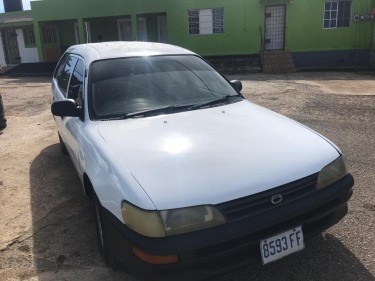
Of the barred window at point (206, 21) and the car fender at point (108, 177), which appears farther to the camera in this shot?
the barred window at point (206, 21)

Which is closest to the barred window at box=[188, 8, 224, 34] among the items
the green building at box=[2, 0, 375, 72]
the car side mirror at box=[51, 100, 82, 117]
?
the green building at box=[2, 0, 375, 72]

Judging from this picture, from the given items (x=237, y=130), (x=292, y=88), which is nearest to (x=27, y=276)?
(x=237, y=130)

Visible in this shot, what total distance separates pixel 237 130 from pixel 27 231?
2.26 meters

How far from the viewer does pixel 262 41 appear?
57.2 ft

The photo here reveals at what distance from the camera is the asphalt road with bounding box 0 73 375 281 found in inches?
110

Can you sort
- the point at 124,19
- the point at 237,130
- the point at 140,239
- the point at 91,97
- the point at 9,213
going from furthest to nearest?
the point at 124,19, the point at 9,213, the point at 91,97, the point at 237,130, the point at 140,239

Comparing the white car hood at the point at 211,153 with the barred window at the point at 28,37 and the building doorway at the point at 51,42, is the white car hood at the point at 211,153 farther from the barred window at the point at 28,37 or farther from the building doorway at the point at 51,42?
the barred window at the point at 28,37

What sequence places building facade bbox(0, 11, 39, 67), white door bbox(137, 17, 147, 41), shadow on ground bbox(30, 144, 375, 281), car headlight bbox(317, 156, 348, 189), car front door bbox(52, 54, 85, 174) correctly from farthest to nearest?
building facade bbox(0, 11, 39, 67), white door bbox(137, 17, 147, 41), car front door bbox(52, 54, 85, 174), shadow on ground bbox(30, 144, 375, 281), car headlight bbox(317, 156, 348, 189)

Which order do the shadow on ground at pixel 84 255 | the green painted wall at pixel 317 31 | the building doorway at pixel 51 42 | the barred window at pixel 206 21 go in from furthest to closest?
the building doorway at pixel 51 42 < the barred window at pixel 206 21 < the green painted wall at pixel 317 31 < the shadow on ground at pixel 84 255

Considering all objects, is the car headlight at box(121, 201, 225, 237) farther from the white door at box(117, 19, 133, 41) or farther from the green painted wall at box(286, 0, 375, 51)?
the white door at box(117, 19, 133, 41)

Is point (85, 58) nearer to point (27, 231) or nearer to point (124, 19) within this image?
point (27, 231)

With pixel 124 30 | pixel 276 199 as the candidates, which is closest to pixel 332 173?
pixel 276 199

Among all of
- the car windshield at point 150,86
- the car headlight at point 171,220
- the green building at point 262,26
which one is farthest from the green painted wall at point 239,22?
the car headlight at point 171,220

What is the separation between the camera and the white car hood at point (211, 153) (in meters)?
2.20
